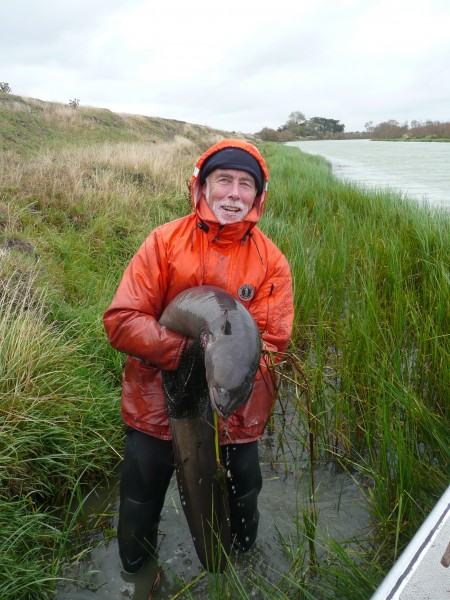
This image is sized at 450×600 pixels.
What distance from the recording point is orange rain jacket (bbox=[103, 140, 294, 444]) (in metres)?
1.99

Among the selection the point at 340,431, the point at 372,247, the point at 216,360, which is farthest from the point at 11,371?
the point at 372,247

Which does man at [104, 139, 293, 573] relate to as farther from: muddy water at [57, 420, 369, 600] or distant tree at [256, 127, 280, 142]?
distant tree at [256, 127, 280, 142]

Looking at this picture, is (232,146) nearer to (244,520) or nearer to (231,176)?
(231,176)

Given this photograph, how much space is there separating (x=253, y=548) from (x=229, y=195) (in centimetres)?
175

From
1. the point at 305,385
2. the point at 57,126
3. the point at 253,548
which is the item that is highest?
the point at 57,126

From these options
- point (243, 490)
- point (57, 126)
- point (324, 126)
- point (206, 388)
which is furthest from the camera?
point (324, 126)

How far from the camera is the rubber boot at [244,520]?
2219 millimetres

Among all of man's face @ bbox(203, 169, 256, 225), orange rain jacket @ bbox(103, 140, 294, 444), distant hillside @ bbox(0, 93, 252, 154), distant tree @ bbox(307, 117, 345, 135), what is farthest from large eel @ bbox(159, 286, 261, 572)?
distant tree @ bbox(307, 117, 345, 135)

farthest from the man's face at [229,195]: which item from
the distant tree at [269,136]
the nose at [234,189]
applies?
the distant tree at [269,136]

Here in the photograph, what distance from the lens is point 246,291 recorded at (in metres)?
2.16

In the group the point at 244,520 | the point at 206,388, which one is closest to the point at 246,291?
the point at 206,388

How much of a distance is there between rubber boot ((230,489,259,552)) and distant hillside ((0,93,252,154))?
12.5m

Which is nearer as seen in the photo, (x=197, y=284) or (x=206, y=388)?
(x=206, y=388)

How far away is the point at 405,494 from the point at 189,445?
0.96 metres
